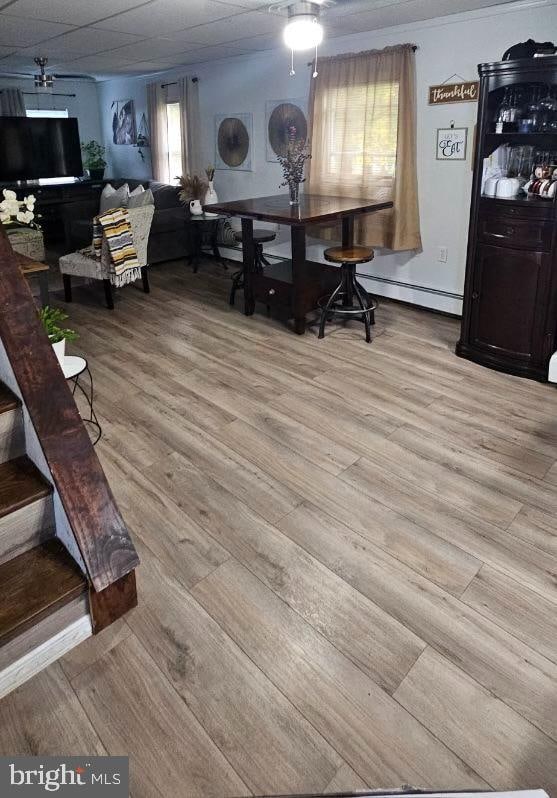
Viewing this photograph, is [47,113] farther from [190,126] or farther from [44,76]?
[190,126]

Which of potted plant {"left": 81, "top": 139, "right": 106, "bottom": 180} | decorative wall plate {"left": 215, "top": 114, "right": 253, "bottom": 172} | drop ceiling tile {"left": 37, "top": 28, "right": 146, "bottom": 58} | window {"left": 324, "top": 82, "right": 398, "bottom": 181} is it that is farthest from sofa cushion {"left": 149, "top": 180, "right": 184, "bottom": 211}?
potted plant {"left": 81, "top": 139, "right": 106, "bottom": 180}

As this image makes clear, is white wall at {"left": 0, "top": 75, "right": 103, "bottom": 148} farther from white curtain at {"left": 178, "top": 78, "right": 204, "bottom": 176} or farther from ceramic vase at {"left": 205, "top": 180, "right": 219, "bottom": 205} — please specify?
ceramic vase at {"left": 205, "top": 180, "right": 219, "bottom": 205}

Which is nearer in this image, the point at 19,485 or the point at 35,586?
the point at 35,586

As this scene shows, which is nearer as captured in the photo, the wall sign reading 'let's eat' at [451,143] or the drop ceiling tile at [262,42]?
the wall sign reading 'let's eat' at [451,143]

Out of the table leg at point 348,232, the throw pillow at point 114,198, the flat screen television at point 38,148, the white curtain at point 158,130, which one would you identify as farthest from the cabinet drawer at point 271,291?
the flat screen television at point 38,148

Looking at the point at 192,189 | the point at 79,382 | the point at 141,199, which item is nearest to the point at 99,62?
the point at 192,189

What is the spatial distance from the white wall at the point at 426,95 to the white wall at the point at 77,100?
312 cm

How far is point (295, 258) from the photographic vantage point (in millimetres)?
4008

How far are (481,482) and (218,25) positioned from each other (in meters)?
3.79

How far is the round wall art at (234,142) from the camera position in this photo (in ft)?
19.3

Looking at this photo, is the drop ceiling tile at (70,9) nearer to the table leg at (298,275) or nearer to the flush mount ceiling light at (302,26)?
the flush mount ceiling light at (302,26)

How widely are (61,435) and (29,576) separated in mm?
439

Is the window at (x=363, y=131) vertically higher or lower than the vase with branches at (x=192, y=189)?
higher

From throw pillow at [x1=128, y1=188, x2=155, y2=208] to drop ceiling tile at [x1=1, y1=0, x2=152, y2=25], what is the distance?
4.83 ft
